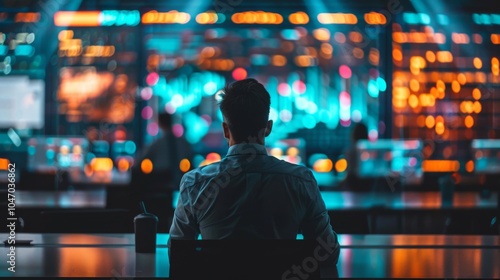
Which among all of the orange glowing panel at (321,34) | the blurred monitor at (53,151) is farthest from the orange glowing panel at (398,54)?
the blurred monitor at (53,151)

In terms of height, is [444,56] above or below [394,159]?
above

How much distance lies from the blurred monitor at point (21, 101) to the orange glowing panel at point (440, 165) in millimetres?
3474

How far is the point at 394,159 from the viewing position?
7.23 metres

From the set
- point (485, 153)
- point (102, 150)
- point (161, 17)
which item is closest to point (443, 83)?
point (485, 153)

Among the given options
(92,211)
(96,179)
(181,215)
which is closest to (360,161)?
(96,179)

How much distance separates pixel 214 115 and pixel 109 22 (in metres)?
1.29

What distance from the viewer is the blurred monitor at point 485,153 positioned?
7.20 meters

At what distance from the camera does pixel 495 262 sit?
2.38 metres

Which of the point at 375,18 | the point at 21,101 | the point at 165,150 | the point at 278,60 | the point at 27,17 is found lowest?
the point at 165,150

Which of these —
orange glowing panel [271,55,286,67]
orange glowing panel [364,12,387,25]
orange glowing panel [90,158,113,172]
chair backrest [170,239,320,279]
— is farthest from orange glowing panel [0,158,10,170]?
chair backrest [170,239,320,279]

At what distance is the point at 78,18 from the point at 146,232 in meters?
5.23

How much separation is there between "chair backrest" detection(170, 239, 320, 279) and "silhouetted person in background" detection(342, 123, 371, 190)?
4.67 meters

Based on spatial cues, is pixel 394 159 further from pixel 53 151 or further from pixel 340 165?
pixel 53 151

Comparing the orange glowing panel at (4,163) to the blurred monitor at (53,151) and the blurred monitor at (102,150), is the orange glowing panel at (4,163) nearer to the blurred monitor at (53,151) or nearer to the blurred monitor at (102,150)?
the blurred monitor at (53,151)
